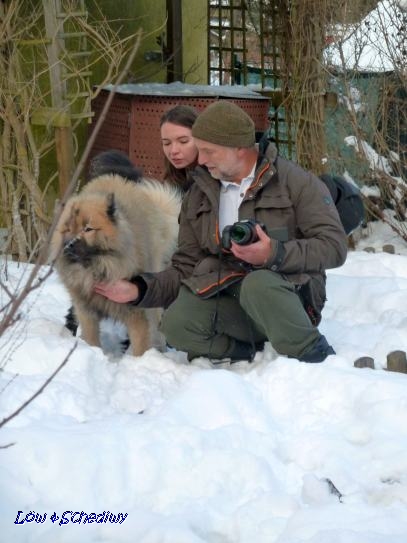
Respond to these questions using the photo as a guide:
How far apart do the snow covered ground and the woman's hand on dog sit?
0.25 meters

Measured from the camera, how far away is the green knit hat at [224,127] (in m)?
3.73

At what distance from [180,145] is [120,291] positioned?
846 millimetres

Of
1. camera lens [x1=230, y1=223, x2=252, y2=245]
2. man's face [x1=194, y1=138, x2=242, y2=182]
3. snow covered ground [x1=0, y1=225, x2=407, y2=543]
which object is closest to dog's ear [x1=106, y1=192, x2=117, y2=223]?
man's face [x1=194, y1=138, x2=242, y2=182]

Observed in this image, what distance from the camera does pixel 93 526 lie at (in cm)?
262

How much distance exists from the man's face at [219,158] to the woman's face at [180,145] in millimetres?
650

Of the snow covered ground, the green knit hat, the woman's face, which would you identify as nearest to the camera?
the snow covered ground

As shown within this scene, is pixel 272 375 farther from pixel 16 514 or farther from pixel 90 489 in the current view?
pixel 16 514

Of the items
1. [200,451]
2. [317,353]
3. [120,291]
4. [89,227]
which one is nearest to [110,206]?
[89,227]

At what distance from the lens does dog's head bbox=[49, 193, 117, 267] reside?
4.08 metres

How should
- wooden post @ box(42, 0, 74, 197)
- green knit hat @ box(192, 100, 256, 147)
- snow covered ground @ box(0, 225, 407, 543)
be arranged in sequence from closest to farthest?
snow covered ground @ box(0, 225, 407, 543) → green knit hat @ box(192, 100, 256, 147) → wooden post @ box(42, 0, 74, 197)

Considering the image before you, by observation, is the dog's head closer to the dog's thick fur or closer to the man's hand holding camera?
the dog's thick fur

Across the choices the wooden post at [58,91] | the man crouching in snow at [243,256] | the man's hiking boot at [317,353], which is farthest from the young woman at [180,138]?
the wooden post at [58,91]

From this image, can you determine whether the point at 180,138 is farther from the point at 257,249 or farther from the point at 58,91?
the point at 58,91

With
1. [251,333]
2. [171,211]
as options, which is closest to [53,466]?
[251,333]
